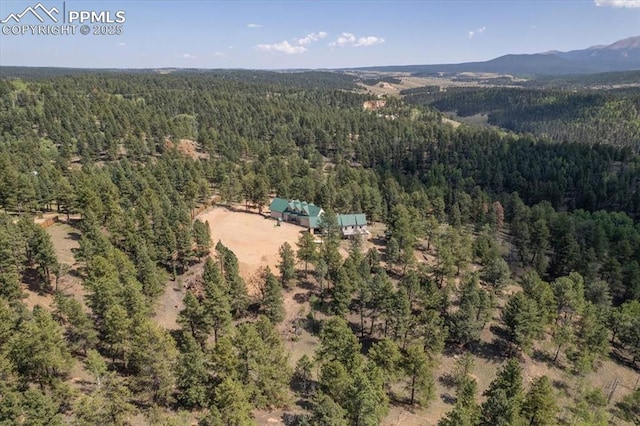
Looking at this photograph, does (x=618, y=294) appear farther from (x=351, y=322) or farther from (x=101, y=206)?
(x=101, y=206)

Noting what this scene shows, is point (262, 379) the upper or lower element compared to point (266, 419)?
upper

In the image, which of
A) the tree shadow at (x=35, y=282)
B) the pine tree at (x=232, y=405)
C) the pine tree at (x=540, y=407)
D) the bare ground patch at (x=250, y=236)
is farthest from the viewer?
the bare ground patch at (x=250, y=236)

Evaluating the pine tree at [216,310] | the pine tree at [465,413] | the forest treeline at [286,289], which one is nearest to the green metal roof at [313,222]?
the forest treeline at [286,289]

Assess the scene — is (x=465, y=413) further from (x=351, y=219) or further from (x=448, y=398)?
(x=351, y=219)

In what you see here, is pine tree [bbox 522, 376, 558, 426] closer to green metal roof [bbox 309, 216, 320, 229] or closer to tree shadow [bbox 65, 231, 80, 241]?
green metal roof [bbox 309, 216, 320, 229]

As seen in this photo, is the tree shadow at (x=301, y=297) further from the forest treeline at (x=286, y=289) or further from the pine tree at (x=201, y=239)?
the pine tree at (x=201, y=239)

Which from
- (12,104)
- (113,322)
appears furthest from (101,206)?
(12,104)

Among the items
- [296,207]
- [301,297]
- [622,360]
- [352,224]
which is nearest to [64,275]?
[301,297]

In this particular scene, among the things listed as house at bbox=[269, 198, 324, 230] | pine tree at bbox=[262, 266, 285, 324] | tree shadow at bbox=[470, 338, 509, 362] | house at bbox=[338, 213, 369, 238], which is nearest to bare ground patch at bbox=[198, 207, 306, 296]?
house at bbox=[269, 198, 324, 230]
